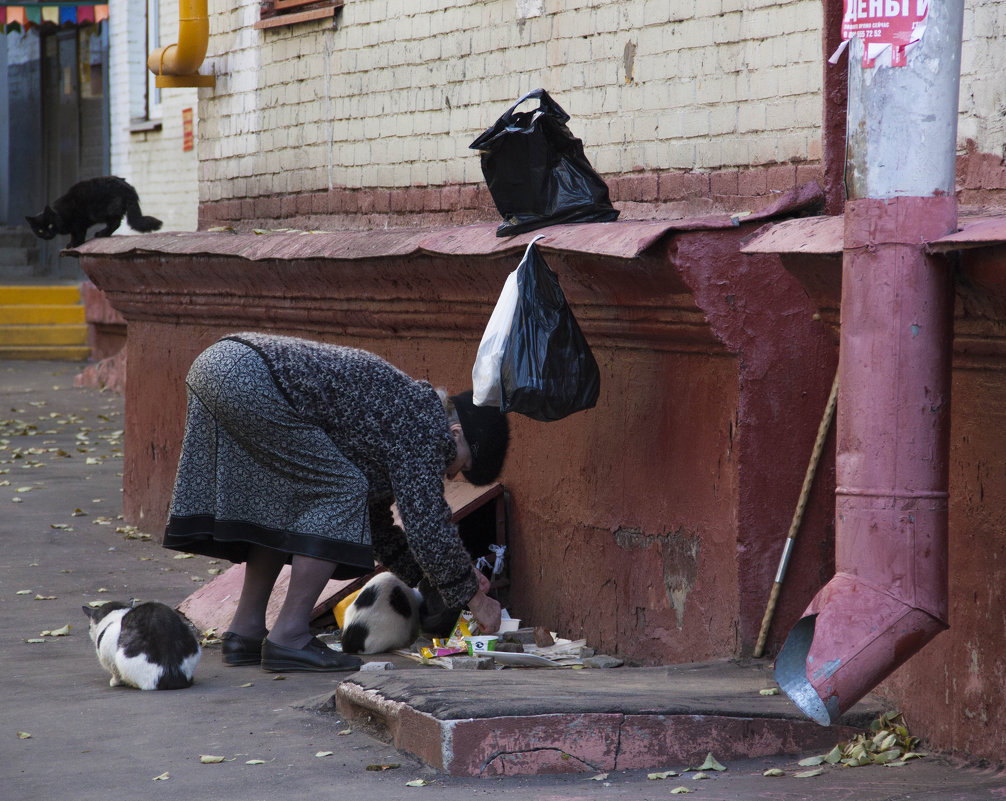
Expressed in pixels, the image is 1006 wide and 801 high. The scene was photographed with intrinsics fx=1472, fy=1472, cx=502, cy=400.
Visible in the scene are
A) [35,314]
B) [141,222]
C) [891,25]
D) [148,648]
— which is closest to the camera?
[891,25]

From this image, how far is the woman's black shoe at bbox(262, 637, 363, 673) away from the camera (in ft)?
18.0

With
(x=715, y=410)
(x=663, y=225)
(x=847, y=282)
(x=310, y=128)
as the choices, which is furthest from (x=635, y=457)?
(x=310, y=128)

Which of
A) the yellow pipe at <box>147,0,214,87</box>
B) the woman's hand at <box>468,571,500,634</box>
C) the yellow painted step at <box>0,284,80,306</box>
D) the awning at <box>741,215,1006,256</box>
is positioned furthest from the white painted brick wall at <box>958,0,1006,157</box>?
the yellow painted step at <box>0,284,80,306</box>

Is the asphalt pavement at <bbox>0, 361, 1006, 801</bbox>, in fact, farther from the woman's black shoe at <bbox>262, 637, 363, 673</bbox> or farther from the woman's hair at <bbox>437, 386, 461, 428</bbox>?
the woman's hair at <bbox>437, 386, 461, 428</bbox>

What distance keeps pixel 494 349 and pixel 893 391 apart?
1795mm

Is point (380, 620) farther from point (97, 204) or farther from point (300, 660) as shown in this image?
point (97, 204)

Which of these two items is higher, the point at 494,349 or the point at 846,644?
the point at 494,349

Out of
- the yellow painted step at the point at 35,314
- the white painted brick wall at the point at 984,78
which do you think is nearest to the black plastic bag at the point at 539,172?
the white painted brick wall at the point at 984,78

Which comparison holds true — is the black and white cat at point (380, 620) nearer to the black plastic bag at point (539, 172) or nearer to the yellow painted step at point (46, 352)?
the black plastic bag at point (539, 172)

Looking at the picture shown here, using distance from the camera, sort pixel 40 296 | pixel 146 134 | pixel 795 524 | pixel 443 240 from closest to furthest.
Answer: pixel 795 524
pixel 443 240
pixel 146 134
pixel 40 296

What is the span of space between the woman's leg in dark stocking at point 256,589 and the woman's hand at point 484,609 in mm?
810

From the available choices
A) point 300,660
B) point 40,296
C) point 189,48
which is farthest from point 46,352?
point 300,660

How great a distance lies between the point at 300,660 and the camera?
548cm

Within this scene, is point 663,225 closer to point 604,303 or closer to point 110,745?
point 604,303
